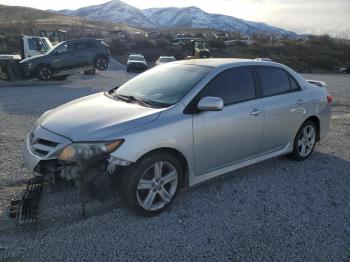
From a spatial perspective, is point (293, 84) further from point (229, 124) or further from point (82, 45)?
point (82, 45)

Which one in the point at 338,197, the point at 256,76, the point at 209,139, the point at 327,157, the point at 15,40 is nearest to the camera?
the point at 209,139

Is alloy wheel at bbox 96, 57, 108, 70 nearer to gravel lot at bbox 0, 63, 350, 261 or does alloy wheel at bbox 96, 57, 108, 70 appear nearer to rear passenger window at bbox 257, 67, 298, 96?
gravel lot at bbox 0, 63, 350, 261

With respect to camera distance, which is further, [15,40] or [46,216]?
[15,40]

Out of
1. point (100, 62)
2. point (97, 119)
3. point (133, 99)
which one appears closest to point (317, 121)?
point (133, 99)

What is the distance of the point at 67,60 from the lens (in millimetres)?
17516

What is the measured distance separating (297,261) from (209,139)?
160 cm

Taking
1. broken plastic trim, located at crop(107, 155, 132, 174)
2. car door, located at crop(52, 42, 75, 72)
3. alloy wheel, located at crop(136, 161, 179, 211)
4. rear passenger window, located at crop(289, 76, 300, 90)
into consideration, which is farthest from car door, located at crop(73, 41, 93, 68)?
broken plastic trim, located at crop(107, 155, 132, 174)

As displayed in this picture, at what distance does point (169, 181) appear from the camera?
4.00m

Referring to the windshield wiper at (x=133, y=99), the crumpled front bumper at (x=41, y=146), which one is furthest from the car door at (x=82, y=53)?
the crumpled front bumper at (x=41, y=146)

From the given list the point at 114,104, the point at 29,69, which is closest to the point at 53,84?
the point at 29,69

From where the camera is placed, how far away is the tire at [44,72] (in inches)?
659

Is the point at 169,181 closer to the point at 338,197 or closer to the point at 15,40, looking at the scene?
the point at 338,197

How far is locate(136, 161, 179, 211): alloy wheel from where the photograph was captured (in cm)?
382

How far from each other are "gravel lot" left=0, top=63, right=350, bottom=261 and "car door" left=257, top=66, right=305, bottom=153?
51 centimetres
